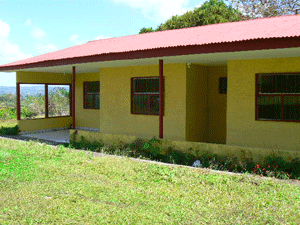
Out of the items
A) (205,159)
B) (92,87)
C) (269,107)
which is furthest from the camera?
(92,87)

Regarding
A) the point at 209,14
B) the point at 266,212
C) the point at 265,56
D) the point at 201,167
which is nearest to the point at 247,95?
the point at 265,56

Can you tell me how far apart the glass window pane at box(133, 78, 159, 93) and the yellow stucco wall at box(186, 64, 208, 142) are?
112cm

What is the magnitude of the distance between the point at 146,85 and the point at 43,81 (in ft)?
18.8

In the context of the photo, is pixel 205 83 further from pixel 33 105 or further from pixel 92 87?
pixel 33 105

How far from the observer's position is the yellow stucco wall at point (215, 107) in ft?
35.5

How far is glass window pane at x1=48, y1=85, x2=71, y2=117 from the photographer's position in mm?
14969

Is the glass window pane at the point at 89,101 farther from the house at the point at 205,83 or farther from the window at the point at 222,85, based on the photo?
the window at the point at 222,85

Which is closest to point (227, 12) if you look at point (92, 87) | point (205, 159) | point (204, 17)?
point (204, 17)

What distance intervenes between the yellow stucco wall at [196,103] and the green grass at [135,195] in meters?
3.21

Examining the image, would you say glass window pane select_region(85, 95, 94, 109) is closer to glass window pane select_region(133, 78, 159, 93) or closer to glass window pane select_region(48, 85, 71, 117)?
glass window pane select_region(48, 85, 71, 117)

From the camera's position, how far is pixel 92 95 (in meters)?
14.7

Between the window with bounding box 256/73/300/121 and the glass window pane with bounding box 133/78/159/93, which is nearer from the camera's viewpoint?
the window with bounding box 256/73/300/121

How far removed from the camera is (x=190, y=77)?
10.0 m

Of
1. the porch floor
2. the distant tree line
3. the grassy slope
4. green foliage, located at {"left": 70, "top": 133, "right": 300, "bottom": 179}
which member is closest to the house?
green foliage, located at {"left": 70, "top": 133, "right": 300, "bottom": 179}
